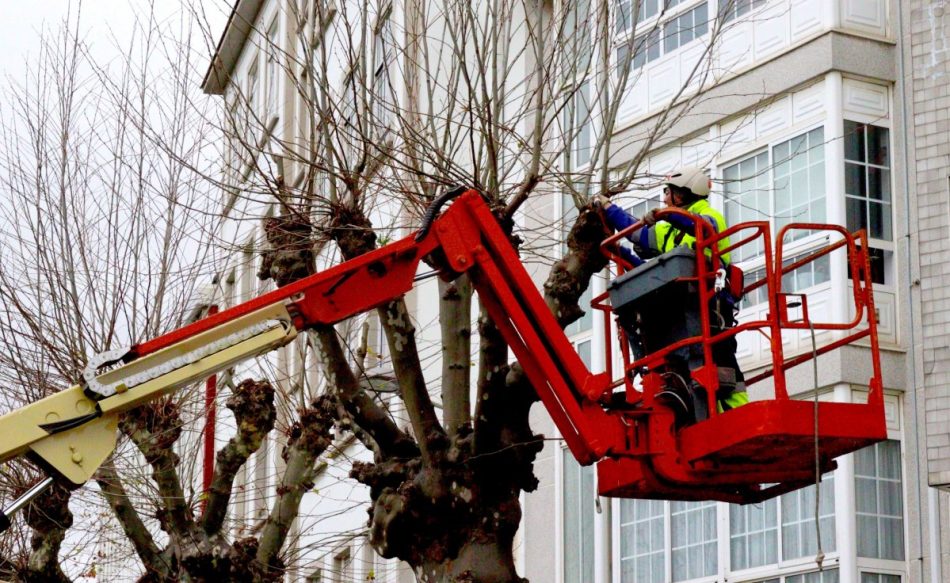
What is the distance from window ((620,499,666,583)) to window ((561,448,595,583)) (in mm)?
669

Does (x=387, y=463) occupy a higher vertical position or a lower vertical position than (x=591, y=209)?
lower

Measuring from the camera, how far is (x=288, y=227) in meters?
12.0

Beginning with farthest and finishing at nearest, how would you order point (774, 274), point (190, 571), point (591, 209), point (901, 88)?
point (901, 88), point (190, 571), point (591, 209), point (774, 274)

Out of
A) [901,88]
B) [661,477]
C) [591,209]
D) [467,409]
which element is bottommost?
[661,477]

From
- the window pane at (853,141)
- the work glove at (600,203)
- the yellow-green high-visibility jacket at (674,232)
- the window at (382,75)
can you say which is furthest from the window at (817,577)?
the window at (382,75)

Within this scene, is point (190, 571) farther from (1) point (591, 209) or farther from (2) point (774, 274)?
(2) point (774, 274)

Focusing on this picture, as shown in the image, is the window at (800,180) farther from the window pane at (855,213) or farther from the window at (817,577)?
the window at (817,577)

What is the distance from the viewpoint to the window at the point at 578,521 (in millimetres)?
17297

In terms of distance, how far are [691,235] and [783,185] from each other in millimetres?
5666

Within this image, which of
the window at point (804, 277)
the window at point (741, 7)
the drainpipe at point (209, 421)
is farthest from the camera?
the drainpipe at point (209, 421)

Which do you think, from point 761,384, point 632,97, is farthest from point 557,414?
point 632,97

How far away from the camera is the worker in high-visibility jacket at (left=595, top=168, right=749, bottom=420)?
31.9 feet

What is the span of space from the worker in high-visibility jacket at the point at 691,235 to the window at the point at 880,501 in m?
4.49

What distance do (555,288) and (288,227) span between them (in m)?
2.28
